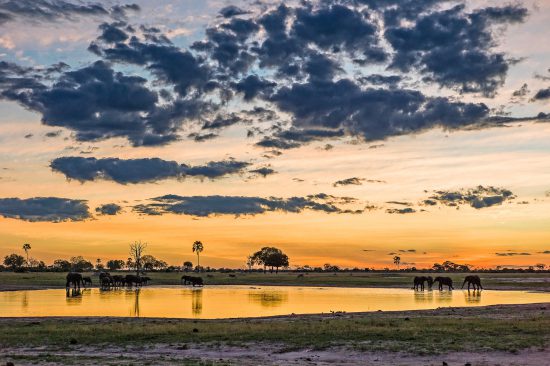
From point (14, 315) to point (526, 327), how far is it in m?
31.5

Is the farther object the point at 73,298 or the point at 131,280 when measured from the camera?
the point at 131,280

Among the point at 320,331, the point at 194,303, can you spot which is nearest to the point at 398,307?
the point at 194,303

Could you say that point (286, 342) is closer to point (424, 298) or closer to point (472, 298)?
point (424, 298)

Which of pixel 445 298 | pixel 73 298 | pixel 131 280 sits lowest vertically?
pixel 445 298

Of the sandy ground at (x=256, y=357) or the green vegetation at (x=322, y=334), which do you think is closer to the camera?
the sandy ground at (x=256, y=357)

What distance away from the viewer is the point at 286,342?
1019 inches

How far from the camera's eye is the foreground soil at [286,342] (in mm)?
21719

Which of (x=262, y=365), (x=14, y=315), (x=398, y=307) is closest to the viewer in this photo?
(x=262, y=365)

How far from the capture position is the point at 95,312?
4472 centimetres

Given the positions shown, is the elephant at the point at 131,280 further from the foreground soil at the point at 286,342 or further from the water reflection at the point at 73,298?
the foreground soil at the point at 286,342

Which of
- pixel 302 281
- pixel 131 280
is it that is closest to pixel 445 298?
pixel 131 280

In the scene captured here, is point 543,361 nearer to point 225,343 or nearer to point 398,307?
point 225,343

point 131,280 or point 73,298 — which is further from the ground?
point 131,280

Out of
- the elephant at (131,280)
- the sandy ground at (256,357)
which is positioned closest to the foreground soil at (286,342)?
the sandy ground at (256,357)
